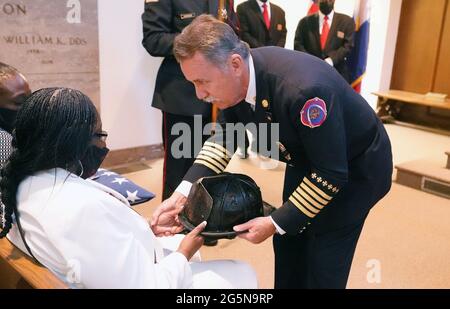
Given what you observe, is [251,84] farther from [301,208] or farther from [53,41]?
[53,41]

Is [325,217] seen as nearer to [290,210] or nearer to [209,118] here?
[290,210]

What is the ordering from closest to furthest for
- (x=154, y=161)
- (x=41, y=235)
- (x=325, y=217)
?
(x=41, y=235) < (x=325, y=217) < (x=154, y=161)

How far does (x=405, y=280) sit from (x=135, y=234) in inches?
72.7

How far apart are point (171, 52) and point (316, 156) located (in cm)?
148

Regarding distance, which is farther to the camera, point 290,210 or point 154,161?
point 154,161

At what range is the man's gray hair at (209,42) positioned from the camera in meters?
1.23

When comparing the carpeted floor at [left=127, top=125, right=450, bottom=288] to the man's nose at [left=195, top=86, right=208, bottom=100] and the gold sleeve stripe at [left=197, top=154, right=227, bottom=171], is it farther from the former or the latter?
the man's nose at [left=195, top=86, right=208, bottom=100]

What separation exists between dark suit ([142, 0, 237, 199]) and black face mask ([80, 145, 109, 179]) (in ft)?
4.69

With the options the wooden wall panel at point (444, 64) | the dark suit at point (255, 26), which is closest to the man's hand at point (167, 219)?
the dark suit at point (255, 26)

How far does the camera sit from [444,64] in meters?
6.16

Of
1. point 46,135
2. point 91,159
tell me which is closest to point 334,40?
point 91,159

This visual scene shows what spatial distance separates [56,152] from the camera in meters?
1.04
